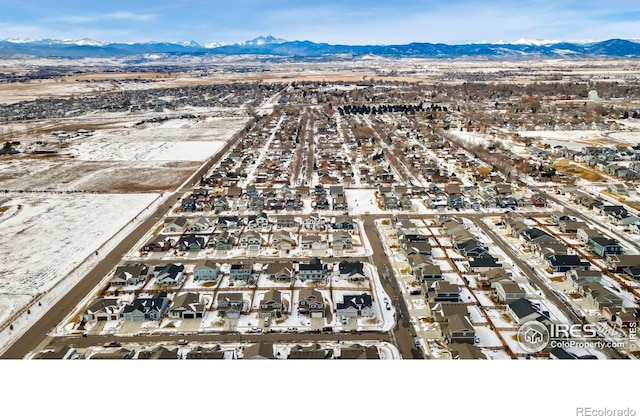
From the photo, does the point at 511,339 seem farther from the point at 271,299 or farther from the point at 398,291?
the point at 271,299

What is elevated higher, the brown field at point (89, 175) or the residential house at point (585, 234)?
the brown field at point (89, 175)

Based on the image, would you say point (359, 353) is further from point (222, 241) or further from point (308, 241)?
point (222, 241)

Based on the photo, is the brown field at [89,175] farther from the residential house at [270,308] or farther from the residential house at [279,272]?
the residential house at [270,308]

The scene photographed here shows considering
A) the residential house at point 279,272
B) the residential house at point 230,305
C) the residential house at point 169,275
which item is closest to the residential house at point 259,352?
the residential house at point 230,305

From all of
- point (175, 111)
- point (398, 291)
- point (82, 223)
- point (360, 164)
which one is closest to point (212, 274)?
point (398, 291)

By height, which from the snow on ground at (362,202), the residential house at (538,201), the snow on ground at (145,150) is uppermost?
the snow on ground at (145,150)
